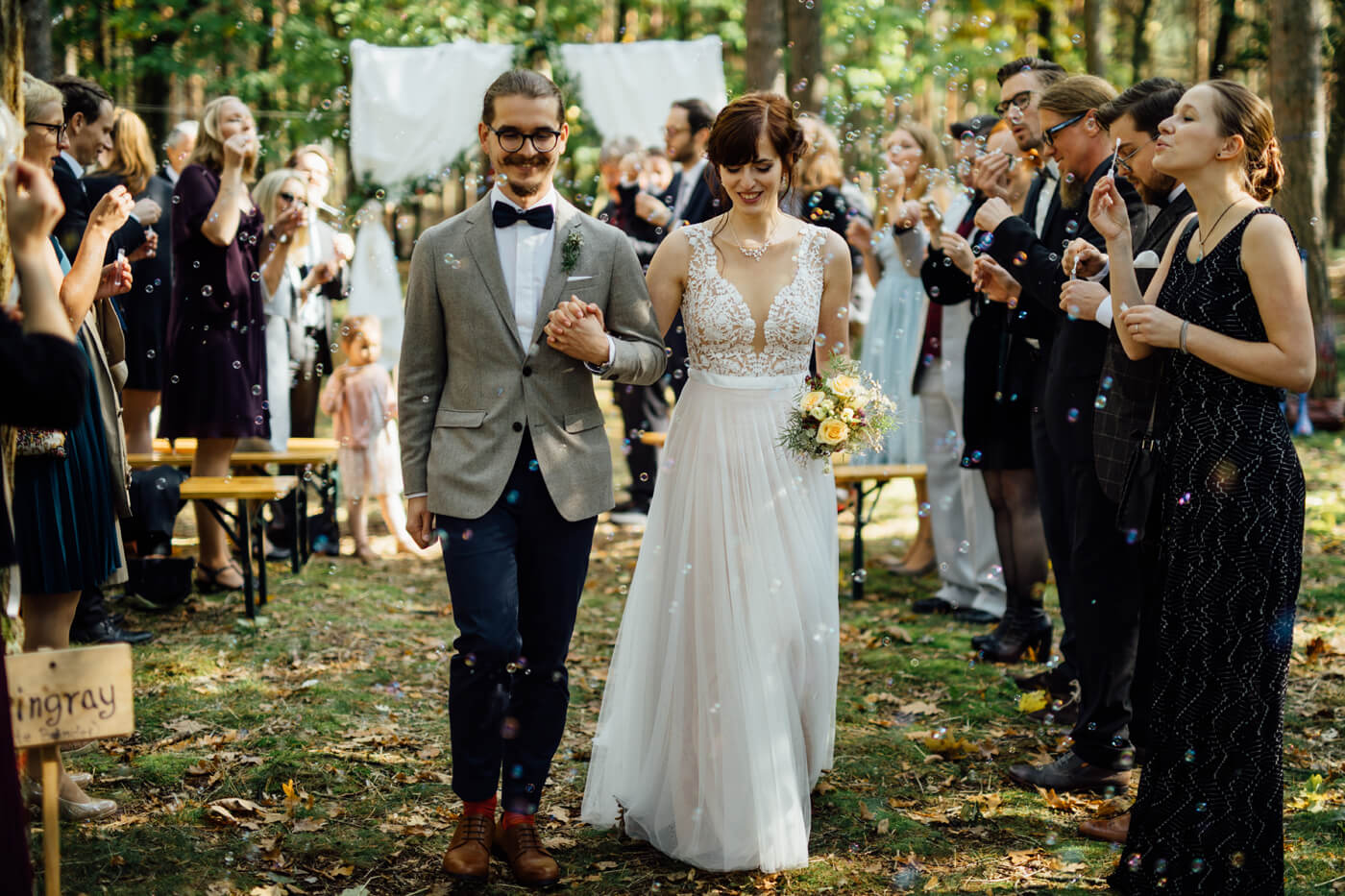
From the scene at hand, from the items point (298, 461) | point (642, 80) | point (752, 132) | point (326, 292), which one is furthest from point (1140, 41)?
point (752, 132)

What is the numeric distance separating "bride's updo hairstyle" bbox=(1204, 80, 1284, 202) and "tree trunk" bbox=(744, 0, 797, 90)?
8.94 metres

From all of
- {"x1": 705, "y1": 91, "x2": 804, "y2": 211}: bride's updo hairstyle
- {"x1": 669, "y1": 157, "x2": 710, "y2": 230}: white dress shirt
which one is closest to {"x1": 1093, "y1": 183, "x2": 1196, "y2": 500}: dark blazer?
{"x1": 705, "y1": 91, "x2": 804, "y2": 211}: bride's updo hairstyle

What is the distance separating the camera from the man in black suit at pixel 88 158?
17.9ft

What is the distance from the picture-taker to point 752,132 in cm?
416

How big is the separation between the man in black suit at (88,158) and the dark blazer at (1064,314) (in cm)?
387

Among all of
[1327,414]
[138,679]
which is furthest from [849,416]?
[1327,414]

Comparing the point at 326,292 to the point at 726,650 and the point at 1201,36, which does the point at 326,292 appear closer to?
the point at 726,650

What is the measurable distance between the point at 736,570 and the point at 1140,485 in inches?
51.8

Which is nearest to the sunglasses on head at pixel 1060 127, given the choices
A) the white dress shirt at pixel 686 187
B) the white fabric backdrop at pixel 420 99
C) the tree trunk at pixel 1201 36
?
the white dress shirt at pixel 686 187

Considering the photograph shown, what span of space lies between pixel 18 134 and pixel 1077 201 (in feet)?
12.5

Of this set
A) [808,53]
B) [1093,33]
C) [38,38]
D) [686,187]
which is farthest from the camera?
[1093,33]

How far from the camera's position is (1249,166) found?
3643 mm

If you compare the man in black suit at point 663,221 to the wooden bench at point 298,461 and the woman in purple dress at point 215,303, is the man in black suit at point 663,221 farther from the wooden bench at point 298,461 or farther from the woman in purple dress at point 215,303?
the woman in purple dress at point 215,303

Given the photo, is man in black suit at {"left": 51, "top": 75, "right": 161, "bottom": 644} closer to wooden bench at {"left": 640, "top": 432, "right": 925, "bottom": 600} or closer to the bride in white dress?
the bride in white dress
